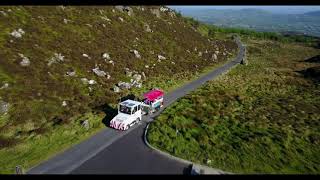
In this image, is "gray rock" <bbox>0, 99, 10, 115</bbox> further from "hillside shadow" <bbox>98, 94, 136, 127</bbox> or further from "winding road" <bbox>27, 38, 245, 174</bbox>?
"winding road" <bbox>27, 38, 245, 174</bbox>

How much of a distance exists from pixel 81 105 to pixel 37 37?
21557mm

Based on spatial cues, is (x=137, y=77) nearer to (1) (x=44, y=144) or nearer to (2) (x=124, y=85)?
(2) (x=124, y=85)

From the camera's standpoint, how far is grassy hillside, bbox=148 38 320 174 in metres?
32.3

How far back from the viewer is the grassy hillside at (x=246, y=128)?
32.3 m

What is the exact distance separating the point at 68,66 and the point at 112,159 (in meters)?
30.8

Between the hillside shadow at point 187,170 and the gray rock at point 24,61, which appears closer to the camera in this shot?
the hillside shadow at point 187,170

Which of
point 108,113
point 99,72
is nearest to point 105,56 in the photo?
point 99,72

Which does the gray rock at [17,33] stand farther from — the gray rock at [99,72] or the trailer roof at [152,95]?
the trailer roof at [152,95]

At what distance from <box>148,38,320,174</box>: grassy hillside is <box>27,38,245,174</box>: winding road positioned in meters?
1.83

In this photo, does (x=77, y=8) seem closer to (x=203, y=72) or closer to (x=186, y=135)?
(x=203, y=72)

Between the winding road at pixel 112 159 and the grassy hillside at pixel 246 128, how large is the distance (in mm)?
1834

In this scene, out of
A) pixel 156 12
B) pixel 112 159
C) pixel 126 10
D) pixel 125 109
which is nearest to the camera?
pixel 112 159

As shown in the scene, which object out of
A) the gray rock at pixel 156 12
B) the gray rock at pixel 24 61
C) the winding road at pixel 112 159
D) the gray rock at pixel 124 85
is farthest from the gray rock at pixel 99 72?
the gray rock at pixel 156 12

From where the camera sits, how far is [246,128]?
41656 mm
